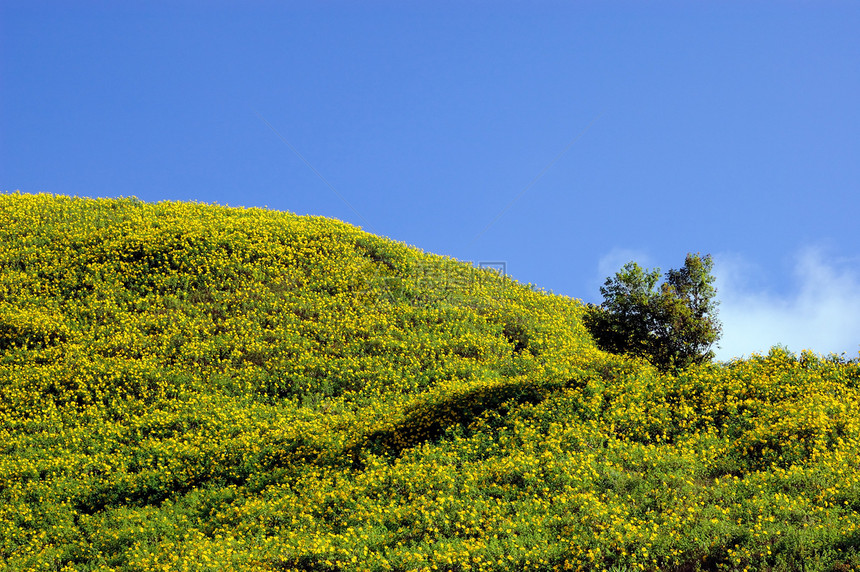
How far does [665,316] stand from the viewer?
20.0 meters

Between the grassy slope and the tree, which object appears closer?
the grassy slope

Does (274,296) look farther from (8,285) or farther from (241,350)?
(8,285)

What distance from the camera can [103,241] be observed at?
31062 millimetres

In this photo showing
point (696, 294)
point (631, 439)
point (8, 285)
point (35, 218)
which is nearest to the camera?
point (631, 439)

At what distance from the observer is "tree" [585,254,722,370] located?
2000 centimetres

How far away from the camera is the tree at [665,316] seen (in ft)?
65.6

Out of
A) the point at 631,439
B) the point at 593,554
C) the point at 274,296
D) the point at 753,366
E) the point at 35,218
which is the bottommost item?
the point at 593,554

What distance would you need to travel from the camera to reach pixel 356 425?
755 inches

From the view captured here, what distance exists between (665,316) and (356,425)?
10316 millimetres

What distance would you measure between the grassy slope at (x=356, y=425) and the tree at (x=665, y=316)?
1194mm

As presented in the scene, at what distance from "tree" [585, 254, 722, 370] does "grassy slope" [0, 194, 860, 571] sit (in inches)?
47.0

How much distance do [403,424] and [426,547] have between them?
678 cm

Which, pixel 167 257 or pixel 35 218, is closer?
pixel 167 257

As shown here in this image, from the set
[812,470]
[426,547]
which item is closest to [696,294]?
[812,470]
